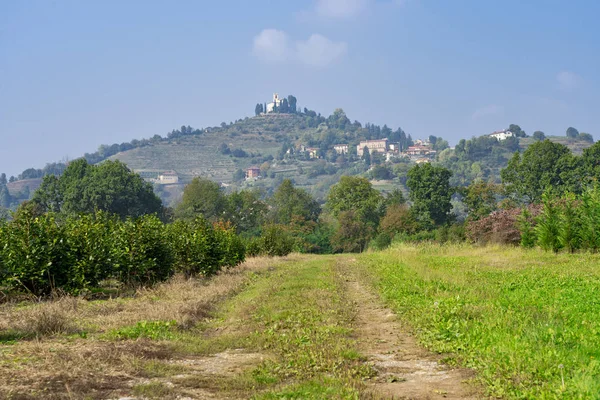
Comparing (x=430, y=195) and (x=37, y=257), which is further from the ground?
(x=37, y=257)

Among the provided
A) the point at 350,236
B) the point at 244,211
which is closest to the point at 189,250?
the point at 350,236

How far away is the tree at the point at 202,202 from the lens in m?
112

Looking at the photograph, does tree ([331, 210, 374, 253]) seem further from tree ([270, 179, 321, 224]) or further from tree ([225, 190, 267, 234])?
tree ([225, 190, 267, 234])

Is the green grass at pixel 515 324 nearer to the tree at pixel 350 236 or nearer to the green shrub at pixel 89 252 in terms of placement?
the green shrub at pixel 89 252

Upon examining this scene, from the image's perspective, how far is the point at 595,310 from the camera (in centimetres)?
1316

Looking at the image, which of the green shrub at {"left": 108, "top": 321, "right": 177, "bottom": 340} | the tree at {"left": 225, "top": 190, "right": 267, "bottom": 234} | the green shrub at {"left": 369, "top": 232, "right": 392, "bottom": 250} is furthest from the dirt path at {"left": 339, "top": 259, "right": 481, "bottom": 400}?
the tree at {"left": 225, "top": 190, "right": 267, "bottom": 234}

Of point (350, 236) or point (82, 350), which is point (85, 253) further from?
point (350, 236)

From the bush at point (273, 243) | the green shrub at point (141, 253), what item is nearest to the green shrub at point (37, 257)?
the green shrub at point (141, 253)

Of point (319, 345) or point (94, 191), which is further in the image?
point (94, 191)

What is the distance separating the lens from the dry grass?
8.01 m

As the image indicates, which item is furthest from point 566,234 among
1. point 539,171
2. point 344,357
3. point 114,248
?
point 539,171

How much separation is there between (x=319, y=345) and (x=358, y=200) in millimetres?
99700

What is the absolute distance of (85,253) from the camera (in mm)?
20781

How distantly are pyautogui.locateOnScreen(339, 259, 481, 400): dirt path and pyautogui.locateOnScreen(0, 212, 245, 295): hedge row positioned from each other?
394 inches
